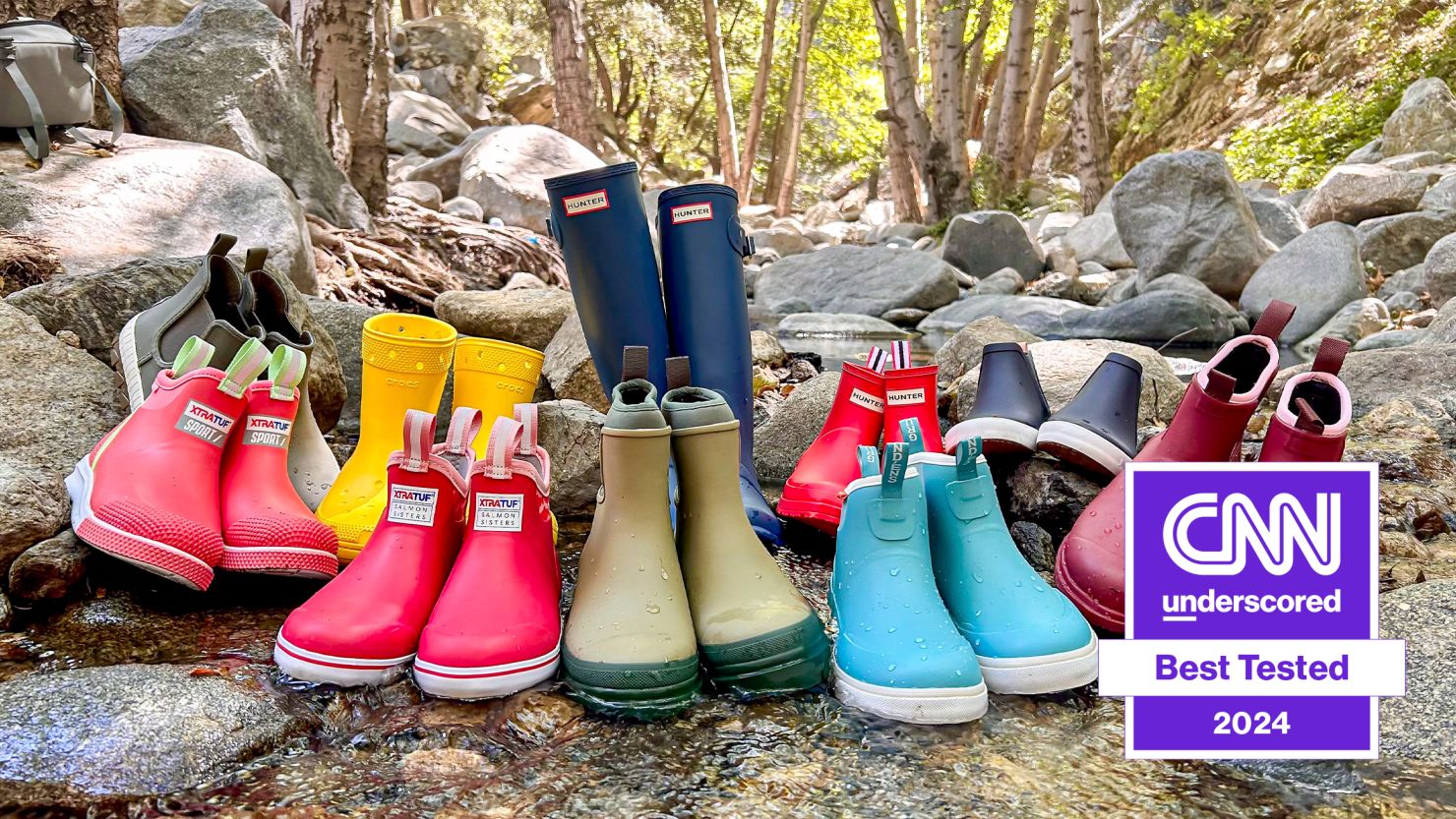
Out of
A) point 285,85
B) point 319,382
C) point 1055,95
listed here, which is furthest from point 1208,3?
point 319,382

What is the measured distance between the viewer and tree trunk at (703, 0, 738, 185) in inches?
597

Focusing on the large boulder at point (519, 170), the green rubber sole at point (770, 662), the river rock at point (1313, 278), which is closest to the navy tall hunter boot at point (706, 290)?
the green rubber sole at point (770, 662)

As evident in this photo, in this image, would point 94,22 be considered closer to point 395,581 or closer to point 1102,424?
point 395,581

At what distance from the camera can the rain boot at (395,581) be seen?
131cm

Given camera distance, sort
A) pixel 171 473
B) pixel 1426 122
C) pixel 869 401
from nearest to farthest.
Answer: pixel 171 473, pixel 869 401, pixel 1426 122

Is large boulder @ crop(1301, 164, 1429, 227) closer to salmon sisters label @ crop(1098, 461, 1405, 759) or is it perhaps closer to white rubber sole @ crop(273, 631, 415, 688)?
Answer: salmon sisters label @ crop(1098, 461, 1405, 759)

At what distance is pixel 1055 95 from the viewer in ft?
79.5

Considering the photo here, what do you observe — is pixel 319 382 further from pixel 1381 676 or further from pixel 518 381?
pixel 1381 676

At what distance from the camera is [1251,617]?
1339 mm

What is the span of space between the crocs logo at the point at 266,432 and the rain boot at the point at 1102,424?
1419 mm

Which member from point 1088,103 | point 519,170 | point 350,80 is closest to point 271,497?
point 350,80

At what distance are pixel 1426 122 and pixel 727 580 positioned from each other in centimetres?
1244

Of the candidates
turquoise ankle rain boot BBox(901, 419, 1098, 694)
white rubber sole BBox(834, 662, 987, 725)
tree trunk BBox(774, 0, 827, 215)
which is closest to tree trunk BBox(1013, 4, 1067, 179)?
tree trunk BBox(774, 0, 827, 215)

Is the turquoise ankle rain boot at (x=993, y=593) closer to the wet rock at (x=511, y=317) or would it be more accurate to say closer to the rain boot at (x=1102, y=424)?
the rain boot at (x=1102, y=424)
